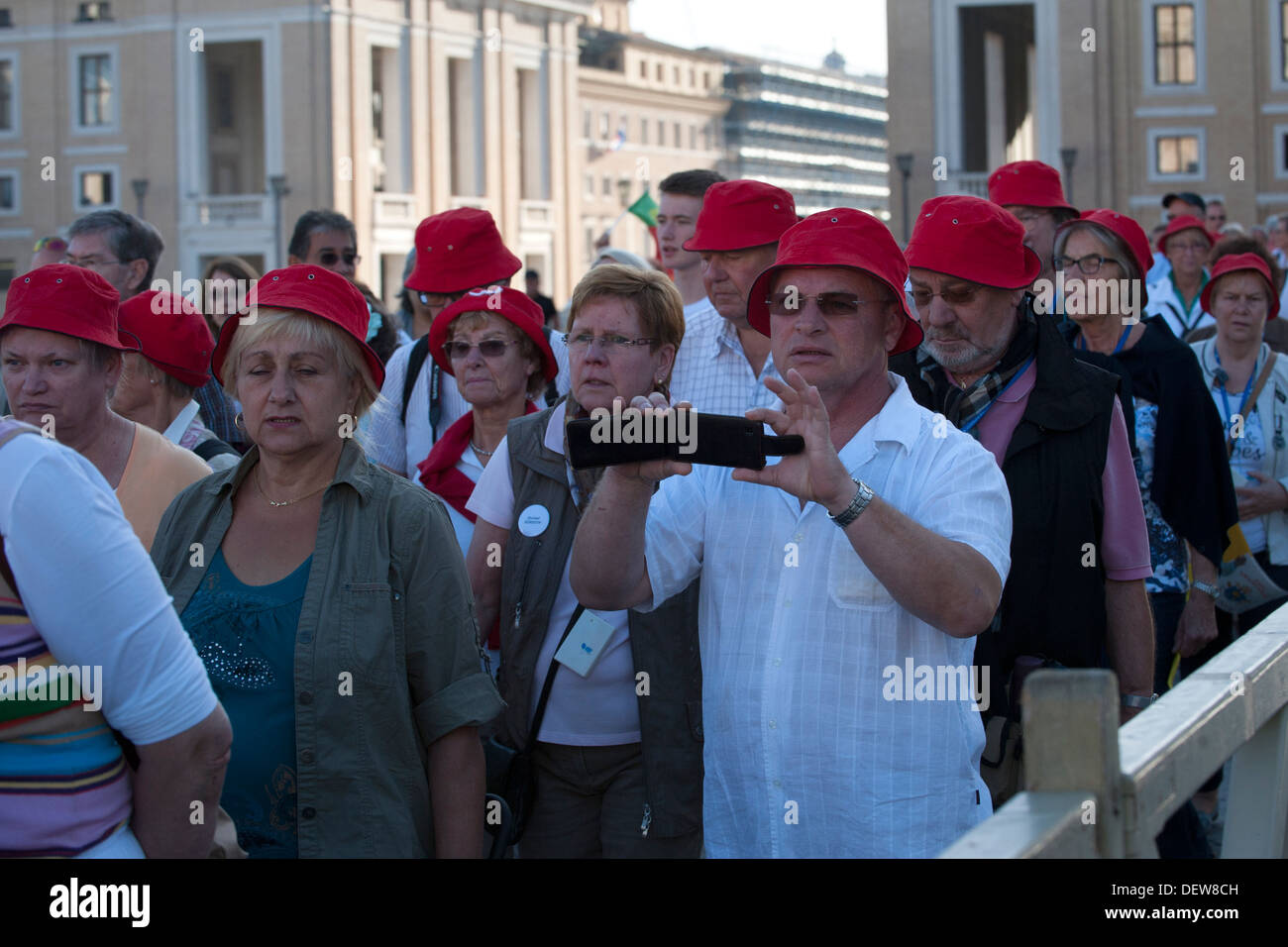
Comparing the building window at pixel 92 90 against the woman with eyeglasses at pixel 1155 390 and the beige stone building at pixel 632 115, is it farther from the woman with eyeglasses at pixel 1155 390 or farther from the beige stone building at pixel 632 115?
the woman with eyeglasses at pixel 1155 390

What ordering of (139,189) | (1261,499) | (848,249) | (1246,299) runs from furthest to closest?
(139,189) < (1246,299) < (1261,499) < (848,249)

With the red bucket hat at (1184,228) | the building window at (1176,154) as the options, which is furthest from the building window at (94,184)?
the red bucket hat at (1184,228)

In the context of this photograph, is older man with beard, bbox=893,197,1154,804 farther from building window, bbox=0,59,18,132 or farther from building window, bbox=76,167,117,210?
building window, bbox=0,59,18,132

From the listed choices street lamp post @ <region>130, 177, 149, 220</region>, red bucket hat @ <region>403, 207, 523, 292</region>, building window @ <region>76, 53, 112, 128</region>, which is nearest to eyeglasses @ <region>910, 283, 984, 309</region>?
red bucket hat @ <region>403, 207, 523, 292</region>

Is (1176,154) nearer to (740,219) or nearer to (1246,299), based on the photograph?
(1246,299)

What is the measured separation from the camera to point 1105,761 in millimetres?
2234

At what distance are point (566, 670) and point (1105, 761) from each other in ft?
7.28

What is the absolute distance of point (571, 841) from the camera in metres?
4.29

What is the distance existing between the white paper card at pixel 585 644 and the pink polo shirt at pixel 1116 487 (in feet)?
3.68

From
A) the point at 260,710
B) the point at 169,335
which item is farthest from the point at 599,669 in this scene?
the point at 169,335

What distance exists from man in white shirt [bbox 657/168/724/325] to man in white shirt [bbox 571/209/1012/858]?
131 inches

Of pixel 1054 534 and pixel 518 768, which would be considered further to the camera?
pixel 518 768
